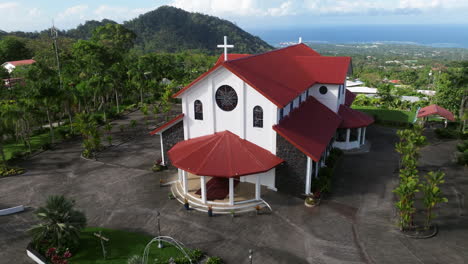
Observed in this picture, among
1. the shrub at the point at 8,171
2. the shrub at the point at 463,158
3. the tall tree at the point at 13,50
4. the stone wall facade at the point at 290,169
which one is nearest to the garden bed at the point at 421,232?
the stone wall facade at the point at 290,169

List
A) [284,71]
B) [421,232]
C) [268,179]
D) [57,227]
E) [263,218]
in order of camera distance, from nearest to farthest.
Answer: [57,227]
[421,232]
[263,218]
[268,179]
[284,71]

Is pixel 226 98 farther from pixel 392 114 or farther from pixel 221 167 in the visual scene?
pixel 392 114

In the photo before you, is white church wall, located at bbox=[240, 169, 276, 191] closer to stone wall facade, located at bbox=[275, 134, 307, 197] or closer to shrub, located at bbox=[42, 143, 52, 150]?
stone wall facade, located at bbox=[275, 134, 307, 197]

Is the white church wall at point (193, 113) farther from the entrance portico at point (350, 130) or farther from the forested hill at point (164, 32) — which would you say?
the forested hill at point (164, 32)

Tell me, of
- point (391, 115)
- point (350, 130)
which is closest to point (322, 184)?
point (350, 130)

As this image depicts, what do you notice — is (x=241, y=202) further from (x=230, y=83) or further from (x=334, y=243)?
(x=230, y=83)

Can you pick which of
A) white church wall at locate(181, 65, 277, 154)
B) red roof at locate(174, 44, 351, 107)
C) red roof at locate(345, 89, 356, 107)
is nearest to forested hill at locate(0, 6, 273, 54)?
red roof at locate(345, 89, 356, 107)
